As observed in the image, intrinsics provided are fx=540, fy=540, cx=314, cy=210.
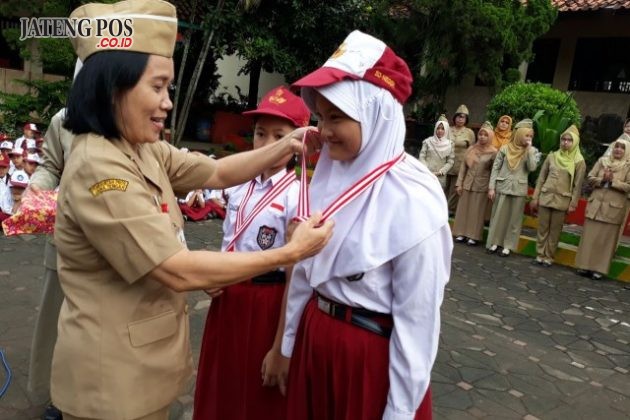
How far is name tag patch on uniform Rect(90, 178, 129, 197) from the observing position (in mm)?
1525

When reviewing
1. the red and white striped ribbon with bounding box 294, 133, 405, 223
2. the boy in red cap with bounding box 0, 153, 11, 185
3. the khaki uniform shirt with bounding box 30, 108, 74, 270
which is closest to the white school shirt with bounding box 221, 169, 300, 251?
the red and white striped ribbon with bounding box 294, 133, 405, 223

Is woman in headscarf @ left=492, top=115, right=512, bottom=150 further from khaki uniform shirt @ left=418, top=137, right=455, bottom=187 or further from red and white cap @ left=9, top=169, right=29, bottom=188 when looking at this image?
red and white cap @ left=9, top=169, right=29, bottom=188

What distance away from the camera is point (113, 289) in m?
1.63

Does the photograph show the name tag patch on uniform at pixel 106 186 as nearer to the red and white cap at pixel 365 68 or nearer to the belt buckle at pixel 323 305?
the red and white cap at pixel 365 68

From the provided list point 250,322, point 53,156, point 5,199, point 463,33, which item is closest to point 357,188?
point 250,322

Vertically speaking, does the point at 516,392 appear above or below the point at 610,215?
below

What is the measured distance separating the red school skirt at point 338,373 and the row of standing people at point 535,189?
6.15 metres

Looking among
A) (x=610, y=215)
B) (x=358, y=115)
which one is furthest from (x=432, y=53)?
(x=358, y=115)

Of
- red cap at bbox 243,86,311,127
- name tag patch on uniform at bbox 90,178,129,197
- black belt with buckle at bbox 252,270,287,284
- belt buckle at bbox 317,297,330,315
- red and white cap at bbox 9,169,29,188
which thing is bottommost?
red and white cap at bbox 9,169,29,188

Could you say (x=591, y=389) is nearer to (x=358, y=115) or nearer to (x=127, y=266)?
(x=358, y=115)

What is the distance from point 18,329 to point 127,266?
3.10 metres

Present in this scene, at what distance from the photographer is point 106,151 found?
157 centimetres

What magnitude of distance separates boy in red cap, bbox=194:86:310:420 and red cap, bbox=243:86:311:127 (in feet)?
0.03

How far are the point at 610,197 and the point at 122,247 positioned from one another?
6.94 meters
